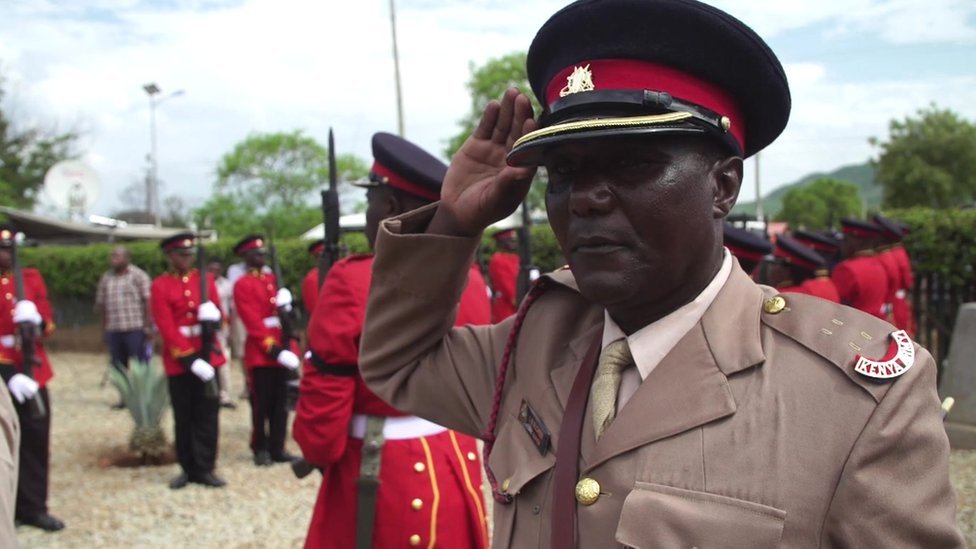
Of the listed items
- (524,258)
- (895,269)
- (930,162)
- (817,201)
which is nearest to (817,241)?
(895,269)

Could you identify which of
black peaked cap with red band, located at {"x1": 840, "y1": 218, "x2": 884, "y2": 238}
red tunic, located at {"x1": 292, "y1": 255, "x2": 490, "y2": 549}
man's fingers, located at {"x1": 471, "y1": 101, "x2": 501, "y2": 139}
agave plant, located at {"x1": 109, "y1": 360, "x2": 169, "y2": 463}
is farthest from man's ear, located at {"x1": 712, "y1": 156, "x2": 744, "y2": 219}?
agave plant, located at {"x1": 109, "y1": 360, "x2": 169, "y2": 463}

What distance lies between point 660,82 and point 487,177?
476mm

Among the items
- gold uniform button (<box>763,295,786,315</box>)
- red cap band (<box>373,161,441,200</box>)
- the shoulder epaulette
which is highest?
red cap band (<box>373,161,441,200</box>)

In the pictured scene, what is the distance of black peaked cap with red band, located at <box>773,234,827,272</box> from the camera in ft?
20.6

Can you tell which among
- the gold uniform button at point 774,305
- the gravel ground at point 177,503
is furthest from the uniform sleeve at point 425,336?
the gravel ground at point 177,503

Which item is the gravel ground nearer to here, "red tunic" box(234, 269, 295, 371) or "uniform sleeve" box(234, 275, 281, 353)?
"red tunic" box(234, 269, 295, 371)

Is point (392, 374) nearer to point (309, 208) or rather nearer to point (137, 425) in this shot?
point (137, 425)

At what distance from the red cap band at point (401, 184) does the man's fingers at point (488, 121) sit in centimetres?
131

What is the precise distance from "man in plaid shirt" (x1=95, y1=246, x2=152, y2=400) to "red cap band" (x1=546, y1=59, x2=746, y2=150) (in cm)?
1109

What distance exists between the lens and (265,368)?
7.80 m

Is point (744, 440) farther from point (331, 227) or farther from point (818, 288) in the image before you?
point (818, 288)

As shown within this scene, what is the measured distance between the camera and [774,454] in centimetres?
126

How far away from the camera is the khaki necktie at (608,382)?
1481 millimetres

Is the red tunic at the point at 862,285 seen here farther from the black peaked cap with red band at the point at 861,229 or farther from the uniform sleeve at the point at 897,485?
the uniform sleeve at the point at 897,485
